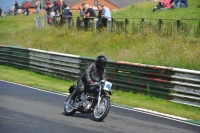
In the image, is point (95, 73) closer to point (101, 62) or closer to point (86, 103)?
point (101, 62)

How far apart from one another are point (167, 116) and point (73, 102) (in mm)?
2668

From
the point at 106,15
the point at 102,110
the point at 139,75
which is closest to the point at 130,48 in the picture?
the point at 106,15

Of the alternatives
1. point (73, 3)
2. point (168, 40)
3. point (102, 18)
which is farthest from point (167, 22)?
point (73, 3)

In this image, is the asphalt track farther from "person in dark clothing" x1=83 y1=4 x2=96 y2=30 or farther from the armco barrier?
"person in dark clothing" x1=83 y1=4 x2=96 y2=30

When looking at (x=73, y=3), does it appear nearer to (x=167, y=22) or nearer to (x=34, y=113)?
(x=167, y=22)

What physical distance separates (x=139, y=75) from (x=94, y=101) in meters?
5.39

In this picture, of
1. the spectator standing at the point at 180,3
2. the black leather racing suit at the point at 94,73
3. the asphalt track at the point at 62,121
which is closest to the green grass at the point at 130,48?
the spectator standing at the point at 180,3

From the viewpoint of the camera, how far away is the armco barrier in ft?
52.4

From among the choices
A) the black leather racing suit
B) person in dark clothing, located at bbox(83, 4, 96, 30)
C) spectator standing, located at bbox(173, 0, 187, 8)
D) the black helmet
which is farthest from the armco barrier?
spectator standing, located at bbox(173, 0, 187, 8)

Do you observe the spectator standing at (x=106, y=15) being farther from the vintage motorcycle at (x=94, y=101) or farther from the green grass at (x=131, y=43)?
the vintage motorcycle at (x=94, y=101)

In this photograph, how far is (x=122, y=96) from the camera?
17.9 metres

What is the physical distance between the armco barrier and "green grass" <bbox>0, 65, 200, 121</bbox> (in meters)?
0.24

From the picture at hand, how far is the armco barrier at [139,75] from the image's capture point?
1597 centimetres

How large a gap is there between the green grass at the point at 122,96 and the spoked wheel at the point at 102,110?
9.56ft
